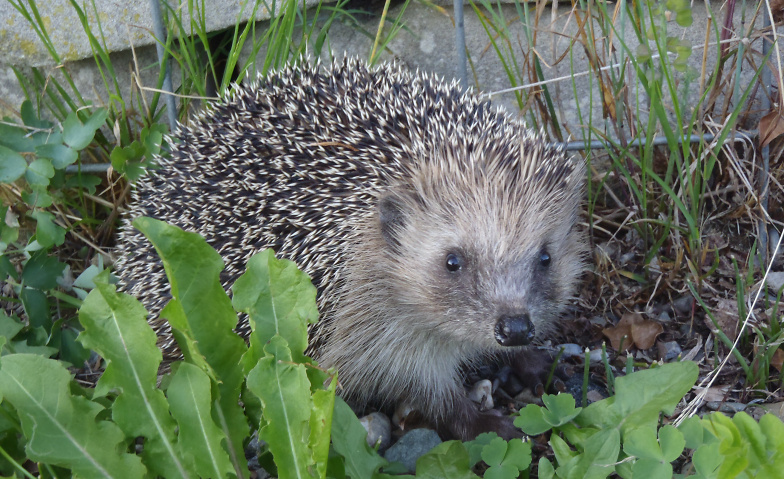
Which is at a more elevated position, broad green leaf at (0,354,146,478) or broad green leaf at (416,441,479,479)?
broad green leaf at (0,354,146,478)

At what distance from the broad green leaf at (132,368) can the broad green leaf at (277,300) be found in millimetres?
280

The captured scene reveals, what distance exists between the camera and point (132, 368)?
209cm

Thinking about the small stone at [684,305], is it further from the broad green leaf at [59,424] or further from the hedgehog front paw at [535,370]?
the broad green leaf at [59,424]

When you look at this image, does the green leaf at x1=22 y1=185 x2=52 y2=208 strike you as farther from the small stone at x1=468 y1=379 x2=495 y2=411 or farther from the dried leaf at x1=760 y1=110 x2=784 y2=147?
the dried leaf at x1=760 y1=110 x2=784 y2=147

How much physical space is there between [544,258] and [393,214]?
1.84 ft

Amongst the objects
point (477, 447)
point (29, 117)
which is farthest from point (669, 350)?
point (29, 117)

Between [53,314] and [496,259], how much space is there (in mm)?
1901

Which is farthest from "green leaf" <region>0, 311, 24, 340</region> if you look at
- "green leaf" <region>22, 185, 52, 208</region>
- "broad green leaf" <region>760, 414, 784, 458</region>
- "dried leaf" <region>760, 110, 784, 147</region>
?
"dried leaf" <region>760, 110, 784, 147</region>

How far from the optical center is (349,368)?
9.67 feet

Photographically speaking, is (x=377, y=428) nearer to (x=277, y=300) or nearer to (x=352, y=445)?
(x=352, y=445)

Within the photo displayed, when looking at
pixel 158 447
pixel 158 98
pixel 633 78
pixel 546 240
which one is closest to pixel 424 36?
pixel 633 78

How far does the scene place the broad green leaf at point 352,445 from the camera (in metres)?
2.10

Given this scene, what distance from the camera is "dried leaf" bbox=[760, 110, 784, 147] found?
309 centimetres

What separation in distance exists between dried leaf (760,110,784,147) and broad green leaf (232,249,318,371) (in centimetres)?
210
